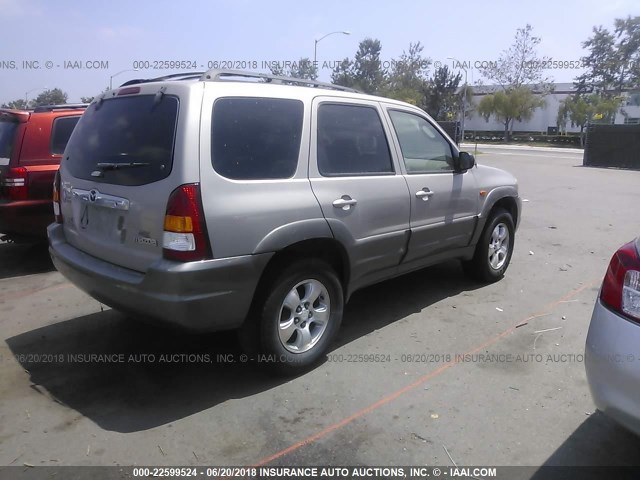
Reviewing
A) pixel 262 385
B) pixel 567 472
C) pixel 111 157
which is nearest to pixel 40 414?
pixel 262 385

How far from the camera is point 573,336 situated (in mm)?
4383

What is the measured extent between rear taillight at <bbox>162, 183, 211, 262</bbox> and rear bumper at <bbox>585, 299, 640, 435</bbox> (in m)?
2.10

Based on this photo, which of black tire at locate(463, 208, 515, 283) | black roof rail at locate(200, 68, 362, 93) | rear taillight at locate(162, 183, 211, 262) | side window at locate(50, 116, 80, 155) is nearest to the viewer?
rear taillight at locate(162, 183, 211, 262)

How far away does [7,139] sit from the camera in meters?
5.95

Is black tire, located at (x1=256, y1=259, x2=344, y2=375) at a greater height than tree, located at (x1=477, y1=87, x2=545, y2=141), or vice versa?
tree, located at (x1=477, y1=87, x2=545, y2=141)

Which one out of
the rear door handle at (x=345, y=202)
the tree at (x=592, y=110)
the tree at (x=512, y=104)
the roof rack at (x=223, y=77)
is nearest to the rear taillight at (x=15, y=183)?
the roof rack at (x=223, y=77)

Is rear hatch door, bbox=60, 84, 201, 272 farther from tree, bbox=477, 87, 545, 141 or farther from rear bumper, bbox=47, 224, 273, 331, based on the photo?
tree, bbox=477, 87, 545, 141

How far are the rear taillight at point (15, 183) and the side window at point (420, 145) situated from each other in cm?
418

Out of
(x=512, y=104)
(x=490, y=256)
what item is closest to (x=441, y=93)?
(x=512, y=104)

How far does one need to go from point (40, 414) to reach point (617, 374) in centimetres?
318

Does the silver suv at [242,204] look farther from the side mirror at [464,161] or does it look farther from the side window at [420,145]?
the side mirror at [464,161]

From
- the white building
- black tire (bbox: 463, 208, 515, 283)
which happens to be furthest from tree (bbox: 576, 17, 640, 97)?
black tire (bbox: 463, 208, 515, 283)

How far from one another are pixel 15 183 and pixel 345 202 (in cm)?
412

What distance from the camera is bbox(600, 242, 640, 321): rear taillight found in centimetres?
242
